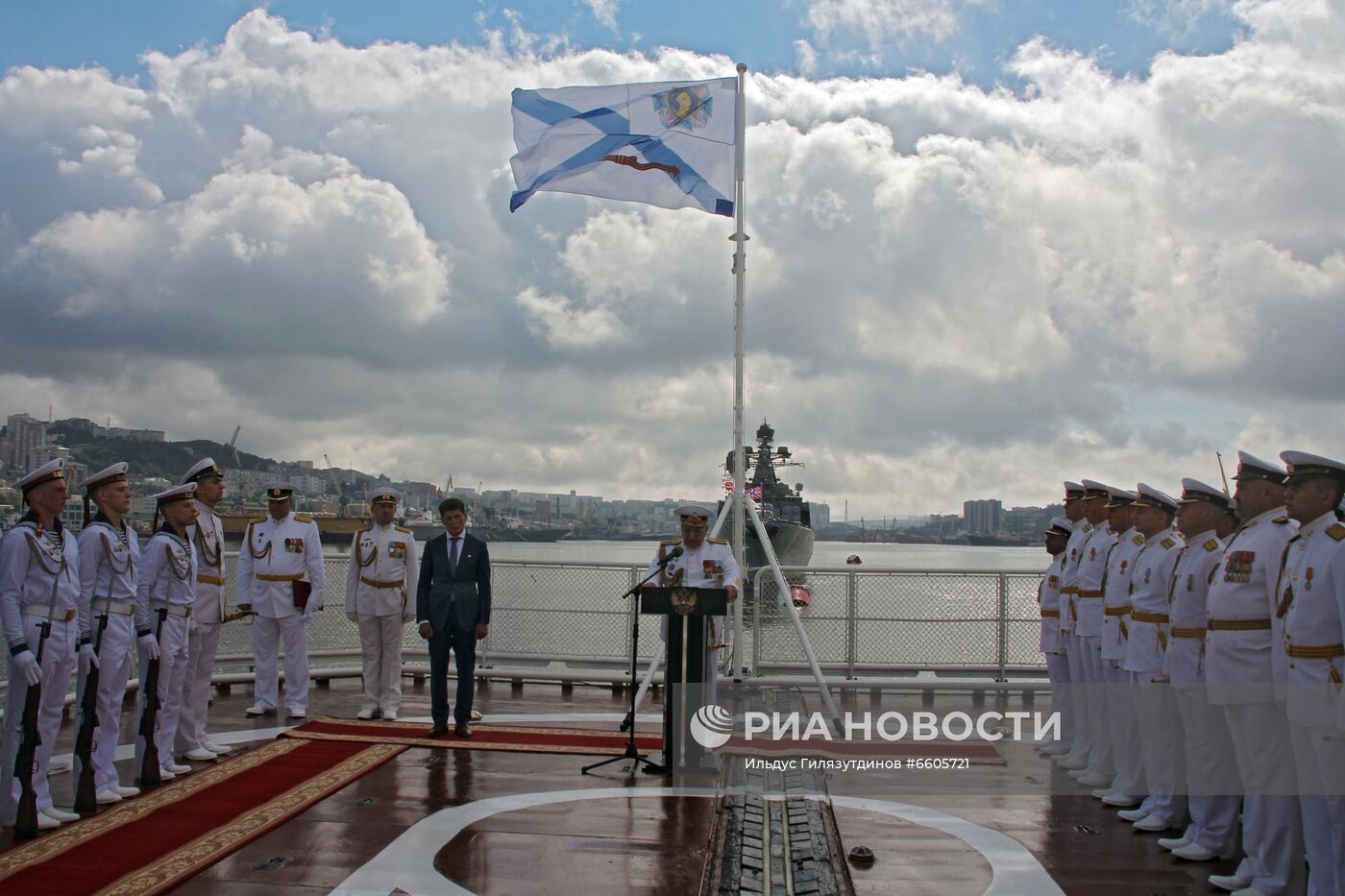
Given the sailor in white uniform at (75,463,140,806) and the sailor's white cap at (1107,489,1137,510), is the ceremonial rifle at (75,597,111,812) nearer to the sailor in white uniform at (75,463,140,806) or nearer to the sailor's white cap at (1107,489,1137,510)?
the sailor in white uniform at (75,463,140,806)

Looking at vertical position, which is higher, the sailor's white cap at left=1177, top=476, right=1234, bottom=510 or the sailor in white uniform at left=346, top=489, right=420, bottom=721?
the sailor's white cap at left=1177, top=476, right=1234, bottom=510

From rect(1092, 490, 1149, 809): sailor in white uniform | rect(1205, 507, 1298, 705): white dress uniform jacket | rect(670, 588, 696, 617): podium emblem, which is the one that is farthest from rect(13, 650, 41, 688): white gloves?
rect(1092, 490, 1149, 809): sailor in white uniform

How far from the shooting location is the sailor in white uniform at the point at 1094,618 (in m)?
5.97

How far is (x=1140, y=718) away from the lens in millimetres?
5262

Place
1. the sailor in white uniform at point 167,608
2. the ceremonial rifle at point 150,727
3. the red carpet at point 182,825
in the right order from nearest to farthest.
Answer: the red carpet at point 182,825, the ceremonial rifle at point 150,727, the sailor in white uniform at point 167,608

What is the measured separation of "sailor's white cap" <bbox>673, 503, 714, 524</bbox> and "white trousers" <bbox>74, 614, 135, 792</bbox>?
3.23 metres

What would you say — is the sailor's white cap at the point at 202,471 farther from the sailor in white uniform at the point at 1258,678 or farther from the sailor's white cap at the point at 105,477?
the sailor in white uniform at the point at 1258,678

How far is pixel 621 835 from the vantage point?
15.2ft

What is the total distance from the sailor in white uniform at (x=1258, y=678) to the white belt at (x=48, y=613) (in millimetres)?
5156

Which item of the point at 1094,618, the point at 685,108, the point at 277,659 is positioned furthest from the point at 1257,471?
the point at 277,659

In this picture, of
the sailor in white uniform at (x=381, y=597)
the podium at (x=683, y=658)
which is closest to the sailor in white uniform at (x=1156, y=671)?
the podium at (x=683, y=658)

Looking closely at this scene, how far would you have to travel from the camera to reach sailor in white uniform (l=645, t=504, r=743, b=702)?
650 centimetres

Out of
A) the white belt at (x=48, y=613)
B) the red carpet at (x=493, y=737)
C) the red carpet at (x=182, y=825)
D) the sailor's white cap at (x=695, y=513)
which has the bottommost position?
the red carpet at (x=493, y=737)

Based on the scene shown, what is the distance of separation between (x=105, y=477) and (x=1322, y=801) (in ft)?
18.6
